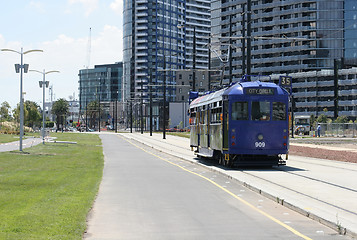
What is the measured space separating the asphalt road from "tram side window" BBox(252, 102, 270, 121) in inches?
256

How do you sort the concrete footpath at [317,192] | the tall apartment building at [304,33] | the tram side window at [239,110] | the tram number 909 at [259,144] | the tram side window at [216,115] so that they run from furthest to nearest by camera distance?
the tall apartment building at [304,33]
the tram side window at [216,115]
the tram side window at [239,110]
the tram number 909 at [259,144]
the concrete footpath at [317,192]

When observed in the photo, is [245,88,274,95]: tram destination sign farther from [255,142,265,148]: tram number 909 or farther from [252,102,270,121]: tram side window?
[255,142,265,148]: tram number 909

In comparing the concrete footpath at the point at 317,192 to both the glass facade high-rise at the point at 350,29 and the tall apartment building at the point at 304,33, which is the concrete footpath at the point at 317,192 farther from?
the glass facade high-rise at the point at 350,29

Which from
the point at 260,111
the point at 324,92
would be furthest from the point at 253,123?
the point at 324,92

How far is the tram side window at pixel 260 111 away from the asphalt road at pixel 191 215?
6.51 meters

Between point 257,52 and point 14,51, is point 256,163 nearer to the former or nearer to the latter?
point 14,51

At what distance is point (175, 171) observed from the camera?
24.9m

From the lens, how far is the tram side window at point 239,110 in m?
25.0

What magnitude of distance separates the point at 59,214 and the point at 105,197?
13.0 feet

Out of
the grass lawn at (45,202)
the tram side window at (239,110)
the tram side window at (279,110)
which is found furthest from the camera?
the tram side window at (279,110)

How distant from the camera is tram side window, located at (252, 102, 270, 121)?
25094 mm

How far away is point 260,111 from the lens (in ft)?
82.6

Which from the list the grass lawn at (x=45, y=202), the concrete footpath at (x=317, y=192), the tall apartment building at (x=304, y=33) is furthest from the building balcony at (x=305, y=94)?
the grass lawn at (x=45, y=202)

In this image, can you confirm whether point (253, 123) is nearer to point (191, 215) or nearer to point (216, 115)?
point (216, 115)
